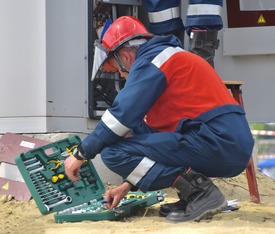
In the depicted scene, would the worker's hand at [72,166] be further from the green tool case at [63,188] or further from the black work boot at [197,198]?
the black work boot at [197,198]

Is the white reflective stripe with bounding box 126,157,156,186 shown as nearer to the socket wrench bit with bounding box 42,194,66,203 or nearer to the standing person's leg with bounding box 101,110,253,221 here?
the standing person's leg with bounding box 101,110,253,221

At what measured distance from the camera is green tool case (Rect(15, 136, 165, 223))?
3305mm

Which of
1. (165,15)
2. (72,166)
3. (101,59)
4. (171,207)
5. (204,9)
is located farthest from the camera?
(165,15)

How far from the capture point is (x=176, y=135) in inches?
121

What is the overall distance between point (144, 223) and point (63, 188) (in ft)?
2.01

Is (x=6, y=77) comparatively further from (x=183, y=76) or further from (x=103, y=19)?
(x=183, y=76)

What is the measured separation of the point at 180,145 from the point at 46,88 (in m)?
1.42

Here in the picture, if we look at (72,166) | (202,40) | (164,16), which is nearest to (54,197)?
(72,166)

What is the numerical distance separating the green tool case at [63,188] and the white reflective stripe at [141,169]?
7.4 inches

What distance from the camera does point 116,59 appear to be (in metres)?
3.32

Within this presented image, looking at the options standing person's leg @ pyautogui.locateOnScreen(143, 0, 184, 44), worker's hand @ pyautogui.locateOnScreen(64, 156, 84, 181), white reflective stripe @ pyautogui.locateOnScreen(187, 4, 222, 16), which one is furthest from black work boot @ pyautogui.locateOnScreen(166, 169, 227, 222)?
standing person's leg @ pyautogui.locateOnScreen(143, 0, 184, 44)

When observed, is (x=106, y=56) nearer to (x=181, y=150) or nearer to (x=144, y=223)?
(x=181, y=150)

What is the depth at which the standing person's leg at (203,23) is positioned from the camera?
405cm

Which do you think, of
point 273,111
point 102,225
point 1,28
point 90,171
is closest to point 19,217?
point 90,171
